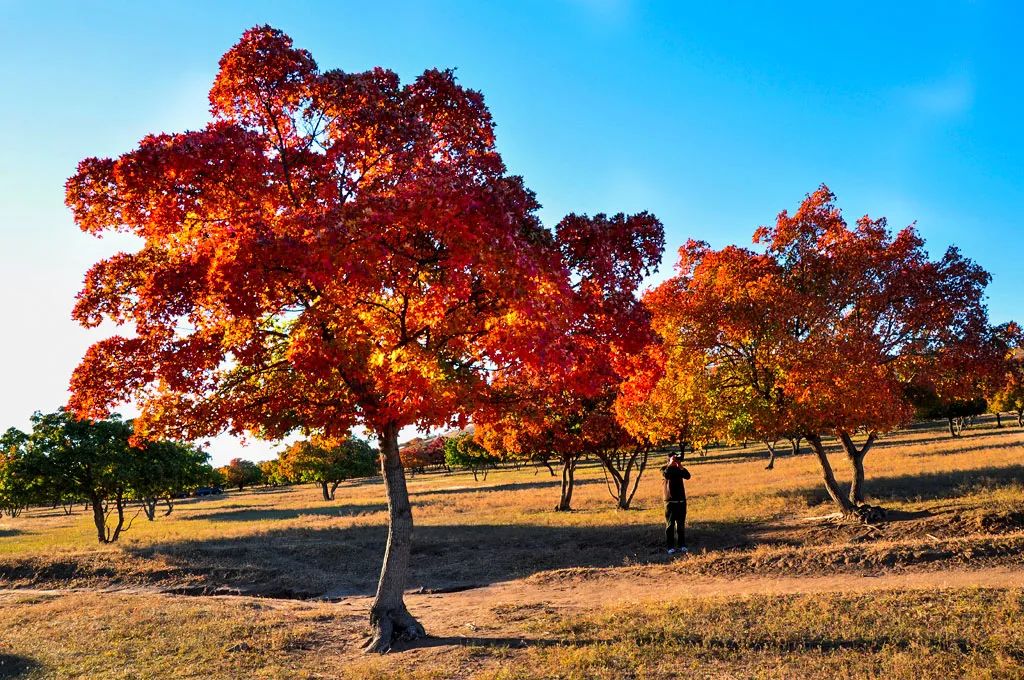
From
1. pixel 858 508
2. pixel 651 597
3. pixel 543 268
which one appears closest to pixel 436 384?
pixel 543 268

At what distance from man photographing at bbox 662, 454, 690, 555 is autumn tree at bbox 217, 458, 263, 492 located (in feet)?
446

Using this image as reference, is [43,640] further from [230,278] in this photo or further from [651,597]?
[651,597]

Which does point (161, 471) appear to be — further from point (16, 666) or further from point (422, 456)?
point (422, 456)

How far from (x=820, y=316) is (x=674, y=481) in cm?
686

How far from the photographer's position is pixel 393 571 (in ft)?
36.0

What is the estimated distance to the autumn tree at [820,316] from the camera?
A: 18953 mm

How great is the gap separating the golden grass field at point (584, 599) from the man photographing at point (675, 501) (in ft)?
2.76

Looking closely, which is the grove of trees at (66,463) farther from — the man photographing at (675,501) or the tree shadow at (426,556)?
the man photographing at (675,501)

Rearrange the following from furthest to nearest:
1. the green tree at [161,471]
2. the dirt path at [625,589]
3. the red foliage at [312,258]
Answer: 1. the green tree at [161,471]
2. the dirt path at [625,589]
3. the red foliage at [312,258]

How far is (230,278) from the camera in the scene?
26.8ft

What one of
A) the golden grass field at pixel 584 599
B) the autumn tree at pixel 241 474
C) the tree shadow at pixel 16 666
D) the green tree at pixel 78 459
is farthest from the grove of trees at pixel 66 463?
the autumn tree at pixel 241 474

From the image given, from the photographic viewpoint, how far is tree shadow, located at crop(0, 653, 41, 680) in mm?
9531

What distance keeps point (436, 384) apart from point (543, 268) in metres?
2.72

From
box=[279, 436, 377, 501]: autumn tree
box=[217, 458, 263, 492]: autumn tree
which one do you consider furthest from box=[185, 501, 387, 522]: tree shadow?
box=[217, 458, 263, 492]: autumn tree
